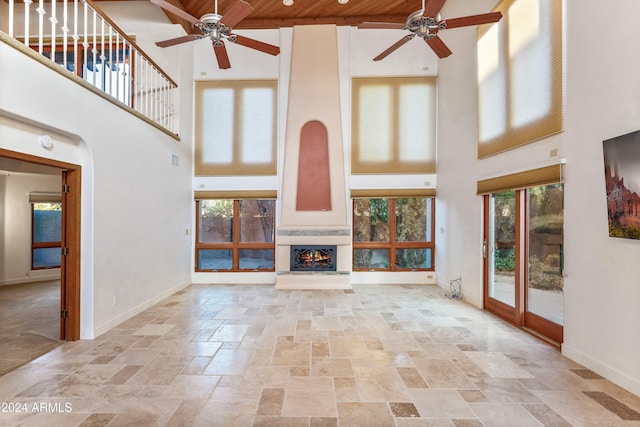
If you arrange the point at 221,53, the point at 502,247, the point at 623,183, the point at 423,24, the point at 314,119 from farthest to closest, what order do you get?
the point at 314,119 < the point at 502,247 < the point at 221,53 < the point at 423,24 < the point at 623,183

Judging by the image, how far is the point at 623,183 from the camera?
7.83 feet

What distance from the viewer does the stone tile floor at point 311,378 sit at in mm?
2094

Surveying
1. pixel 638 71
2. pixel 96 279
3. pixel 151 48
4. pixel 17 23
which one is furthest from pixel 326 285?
pixel 17 23

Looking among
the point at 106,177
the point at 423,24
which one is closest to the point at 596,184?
the point at 423,24

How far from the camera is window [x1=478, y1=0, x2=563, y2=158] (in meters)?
3.15

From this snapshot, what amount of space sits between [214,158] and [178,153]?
0.85 m

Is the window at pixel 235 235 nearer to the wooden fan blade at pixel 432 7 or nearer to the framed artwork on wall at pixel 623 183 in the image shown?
the wooden fan blade at pixel 432 7

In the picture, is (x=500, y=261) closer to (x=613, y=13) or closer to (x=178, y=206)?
(x=613, y=13)

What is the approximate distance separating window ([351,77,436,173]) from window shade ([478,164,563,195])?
1.97 meters

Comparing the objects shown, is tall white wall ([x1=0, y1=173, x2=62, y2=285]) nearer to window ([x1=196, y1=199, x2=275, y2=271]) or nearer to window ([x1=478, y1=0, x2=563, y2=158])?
window ([x1=196, y1=199, x2=275, y2=271])

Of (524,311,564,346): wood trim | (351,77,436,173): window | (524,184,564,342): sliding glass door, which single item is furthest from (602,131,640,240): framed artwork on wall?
(351,77,436,173): window

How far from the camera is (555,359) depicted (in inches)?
116

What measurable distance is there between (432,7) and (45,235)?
349 inches

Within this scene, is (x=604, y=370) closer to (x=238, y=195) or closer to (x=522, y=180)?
(x=522, y=180)
